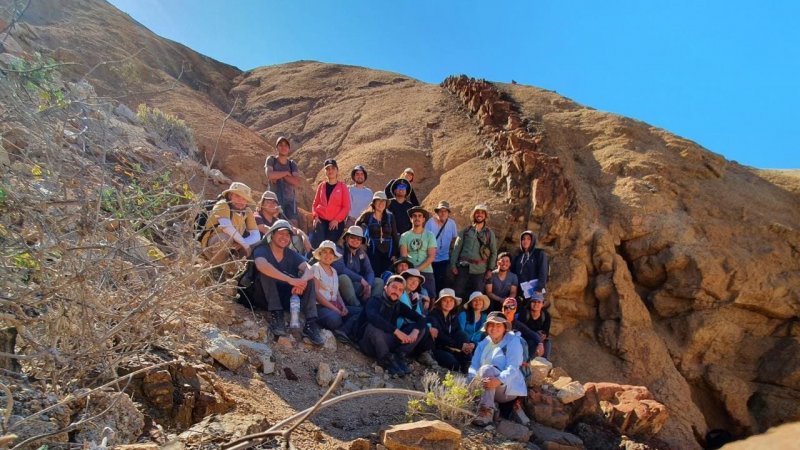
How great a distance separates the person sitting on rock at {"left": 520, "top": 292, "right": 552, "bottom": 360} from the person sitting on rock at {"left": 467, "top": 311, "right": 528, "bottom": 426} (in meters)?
1.14

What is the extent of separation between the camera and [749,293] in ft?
30.5

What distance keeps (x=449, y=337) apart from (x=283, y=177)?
2.88 m

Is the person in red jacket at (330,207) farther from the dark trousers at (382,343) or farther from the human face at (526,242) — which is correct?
the human face at (526,242)

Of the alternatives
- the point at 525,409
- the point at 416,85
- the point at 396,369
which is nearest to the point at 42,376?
the point at 396,369

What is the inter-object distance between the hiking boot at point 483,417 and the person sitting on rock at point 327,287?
170 centimetres

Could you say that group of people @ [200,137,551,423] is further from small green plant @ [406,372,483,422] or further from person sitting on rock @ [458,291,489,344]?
small green plant @ [406,372,483,422]

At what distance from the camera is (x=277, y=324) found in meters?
5.75

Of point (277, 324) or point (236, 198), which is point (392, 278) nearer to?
point (277, 324)

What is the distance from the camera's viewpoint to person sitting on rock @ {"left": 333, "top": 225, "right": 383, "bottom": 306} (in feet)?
20.9

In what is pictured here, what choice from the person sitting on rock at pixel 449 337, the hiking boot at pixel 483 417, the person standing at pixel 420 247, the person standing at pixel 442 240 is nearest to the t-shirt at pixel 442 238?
the person standing at pixel 442 240

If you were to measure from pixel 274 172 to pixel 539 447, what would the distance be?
14.4 feet

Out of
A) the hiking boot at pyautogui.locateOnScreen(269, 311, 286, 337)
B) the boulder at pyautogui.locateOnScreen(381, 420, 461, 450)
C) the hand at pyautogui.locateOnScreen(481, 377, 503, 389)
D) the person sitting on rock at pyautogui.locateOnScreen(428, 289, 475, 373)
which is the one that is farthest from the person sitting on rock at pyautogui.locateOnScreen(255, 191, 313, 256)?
the boulder at pyautogui.locateOnScreen(381, 420, 461, 450)

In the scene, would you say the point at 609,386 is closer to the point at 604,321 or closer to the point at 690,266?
the point at 604,321

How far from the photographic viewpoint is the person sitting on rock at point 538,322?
6.89m
